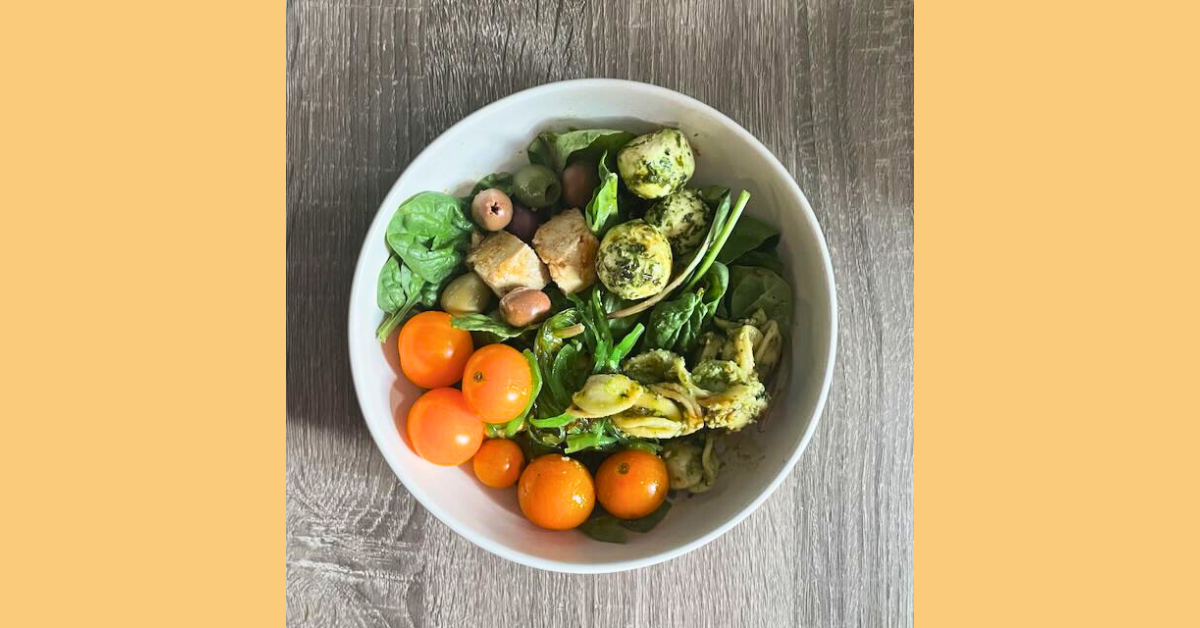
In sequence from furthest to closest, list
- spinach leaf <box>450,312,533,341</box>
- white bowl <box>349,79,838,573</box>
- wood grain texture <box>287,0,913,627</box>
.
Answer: wood grain texture <box>287,0,913,627</box> < spinach leaf <box>450,312,533,341</box> < white bowl <box>349,79,838,573</box>

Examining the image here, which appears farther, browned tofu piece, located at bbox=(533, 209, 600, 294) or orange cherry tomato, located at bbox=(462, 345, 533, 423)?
browned tofu piece, located at bbox=(533, 209, 600, 294)

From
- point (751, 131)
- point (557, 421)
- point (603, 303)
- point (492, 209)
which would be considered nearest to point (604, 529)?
point (557, 421)

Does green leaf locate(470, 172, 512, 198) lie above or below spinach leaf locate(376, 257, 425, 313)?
above

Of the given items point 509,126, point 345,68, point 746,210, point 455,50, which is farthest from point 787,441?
A: point 345,68

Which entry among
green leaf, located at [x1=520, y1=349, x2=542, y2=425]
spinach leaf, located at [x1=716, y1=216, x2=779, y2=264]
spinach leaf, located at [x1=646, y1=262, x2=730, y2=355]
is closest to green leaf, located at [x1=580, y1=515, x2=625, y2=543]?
green leaf, located at [x1=520, y1=349, x2=542, y2=425]

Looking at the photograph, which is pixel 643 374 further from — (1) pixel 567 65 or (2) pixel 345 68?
(2) pixel 345 68

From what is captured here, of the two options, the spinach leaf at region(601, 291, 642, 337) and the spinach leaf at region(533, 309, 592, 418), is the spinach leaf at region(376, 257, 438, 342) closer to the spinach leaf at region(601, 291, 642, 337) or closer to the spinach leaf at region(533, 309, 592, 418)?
the spinach leaf at region(533, 309, 592, 418)

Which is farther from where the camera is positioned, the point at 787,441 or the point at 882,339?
the point at 882,339
